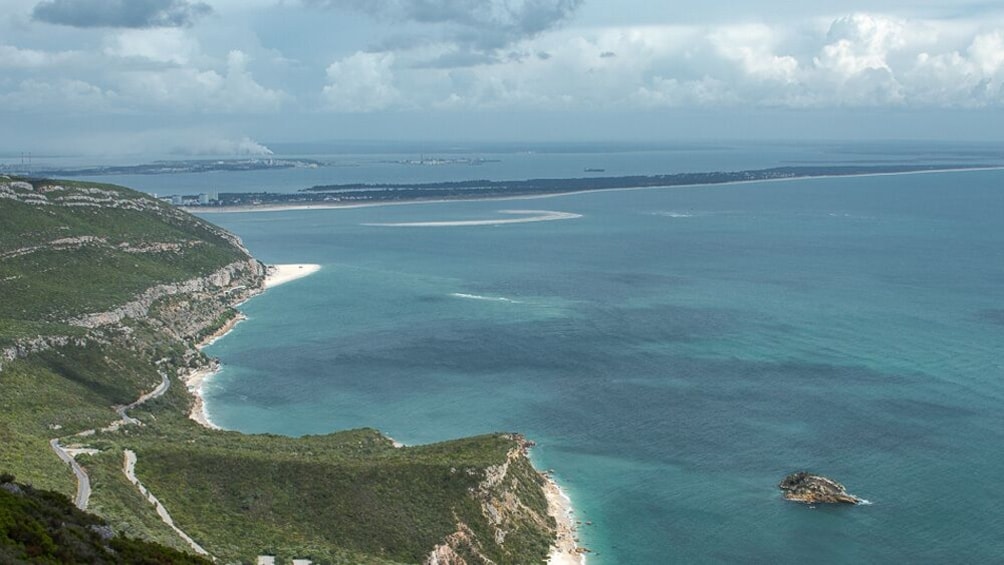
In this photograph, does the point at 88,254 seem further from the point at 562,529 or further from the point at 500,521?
the point at 500,521

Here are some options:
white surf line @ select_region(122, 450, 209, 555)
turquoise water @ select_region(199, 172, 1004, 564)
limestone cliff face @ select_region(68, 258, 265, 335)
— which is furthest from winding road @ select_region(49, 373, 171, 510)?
limestone cliff face @ select_region(68, 258, 265, 335)

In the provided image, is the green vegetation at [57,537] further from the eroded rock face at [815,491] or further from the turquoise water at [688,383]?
the eroded rock face at [815,491]

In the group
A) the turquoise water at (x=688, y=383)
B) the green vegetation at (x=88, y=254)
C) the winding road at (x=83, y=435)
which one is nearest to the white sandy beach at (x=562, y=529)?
the turquoise water at (x=688, y=383)

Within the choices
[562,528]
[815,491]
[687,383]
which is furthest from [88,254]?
[815,491]

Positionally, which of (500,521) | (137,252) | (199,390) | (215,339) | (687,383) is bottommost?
(199,390)

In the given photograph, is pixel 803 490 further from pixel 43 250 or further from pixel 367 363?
pixel 43 250

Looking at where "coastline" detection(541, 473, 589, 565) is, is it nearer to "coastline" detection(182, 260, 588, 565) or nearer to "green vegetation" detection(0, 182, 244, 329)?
"coastline" detection(182, 260, 588, 565)
